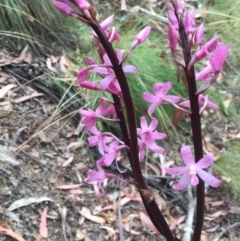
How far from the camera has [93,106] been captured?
2238mm

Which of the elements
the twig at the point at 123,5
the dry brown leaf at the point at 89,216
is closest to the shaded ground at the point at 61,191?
the dry brown leaf at the point at 89,216

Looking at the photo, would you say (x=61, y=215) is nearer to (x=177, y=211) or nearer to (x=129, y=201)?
(x=129, y=201)

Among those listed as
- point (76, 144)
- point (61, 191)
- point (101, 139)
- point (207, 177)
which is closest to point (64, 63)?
point (76, 144)

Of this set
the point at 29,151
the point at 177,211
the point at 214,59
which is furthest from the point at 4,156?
the point at 214,59

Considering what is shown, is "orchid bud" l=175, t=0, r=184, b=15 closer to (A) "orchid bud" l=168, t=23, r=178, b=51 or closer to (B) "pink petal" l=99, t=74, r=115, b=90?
(A) "orchid bud" l=168, t=23, r=178, b=51

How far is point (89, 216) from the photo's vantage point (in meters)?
1.97

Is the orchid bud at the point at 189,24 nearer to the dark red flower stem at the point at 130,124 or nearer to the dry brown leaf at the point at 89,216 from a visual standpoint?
the dark red flower stem at the point at 130,124

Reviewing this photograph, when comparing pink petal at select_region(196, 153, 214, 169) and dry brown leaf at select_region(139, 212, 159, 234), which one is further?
dry brown leaf at select_region(139, 212, 159, 234)

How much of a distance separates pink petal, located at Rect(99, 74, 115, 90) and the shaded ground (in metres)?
0.90

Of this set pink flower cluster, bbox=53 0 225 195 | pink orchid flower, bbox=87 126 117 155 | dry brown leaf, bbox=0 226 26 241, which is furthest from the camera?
dry brown leaf, bbox=0 226 26 241

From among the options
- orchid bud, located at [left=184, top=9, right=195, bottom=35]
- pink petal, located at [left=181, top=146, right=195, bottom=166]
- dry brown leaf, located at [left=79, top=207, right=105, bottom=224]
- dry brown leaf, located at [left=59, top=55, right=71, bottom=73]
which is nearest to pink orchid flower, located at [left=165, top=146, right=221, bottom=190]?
pink petal, located at [left=181, top=146, right=195, bottom=166]

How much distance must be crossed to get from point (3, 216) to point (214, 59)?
A: 3.63 feet

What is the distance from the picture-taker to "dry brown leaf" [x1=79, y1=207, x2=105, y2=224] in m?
1.97

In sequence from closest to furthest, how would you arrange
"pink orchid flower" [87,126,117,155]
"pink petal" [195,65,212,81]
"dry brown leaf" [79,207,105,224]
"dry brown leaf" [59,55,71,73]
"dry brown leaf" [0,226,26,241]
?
"pink petal" [195,65,212,81]
"pink orchid flower" [87,126,117,155]
"dry brown leaf" [0,226,26,241]
"dry brown leaf" [79,207,105,224]
"dry brown leaf" [59,55,71,73]
